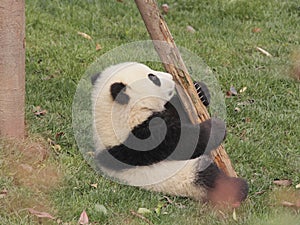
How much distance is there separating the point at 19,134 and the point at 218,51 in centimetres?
288

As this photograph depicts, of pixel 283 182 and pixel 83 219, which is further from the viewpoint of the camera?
pixel 283 182

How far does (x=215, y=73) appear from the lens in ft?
19.5

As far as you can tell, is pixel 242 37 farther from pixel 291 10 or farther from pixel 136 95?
pixel 136 95

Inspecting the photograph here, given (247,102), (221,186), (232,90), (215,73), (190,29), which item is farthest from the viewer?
(190,29)

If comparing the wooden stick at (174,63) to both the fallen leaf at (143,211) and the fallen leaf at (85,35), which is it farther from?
the fallen leaf at (85,35)

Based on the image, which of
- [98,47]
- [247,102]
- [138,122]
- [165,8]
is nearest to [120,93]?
[138,122]

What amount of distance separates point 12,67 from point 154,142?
1.03m

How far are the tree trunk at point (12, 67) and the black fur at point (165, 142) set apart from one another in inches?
27.1

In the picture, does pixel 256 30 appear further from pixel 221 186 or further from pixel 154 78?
pixel 221 186

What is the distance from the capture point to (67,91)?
527 centimetres

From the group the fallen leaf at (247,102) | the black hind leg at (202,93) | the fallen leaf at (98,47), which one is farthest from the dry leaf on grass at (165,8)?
the black hind leg at (202,93)

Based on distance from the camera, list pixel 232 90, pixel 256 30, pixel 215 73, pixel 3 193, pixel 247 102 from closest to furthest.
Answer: pixel 3 193 < pixel 247 102 < pixel 232 90 < pixel 215 73 < pixel 256 30

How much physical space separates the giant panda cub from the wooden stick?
0.30ft

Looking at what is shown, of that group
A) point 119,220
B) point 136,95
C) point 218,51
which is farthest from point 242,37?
point 119,220
